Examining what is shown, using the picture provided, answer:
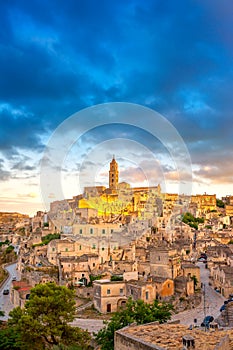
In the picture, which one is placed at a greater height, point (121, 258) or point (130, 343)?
point (121, 258)

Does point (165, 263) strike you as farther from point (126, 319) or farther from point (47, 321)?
point (47, 321)

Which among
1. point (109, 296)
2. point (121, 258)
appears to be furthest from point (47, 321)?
point (121, 258)

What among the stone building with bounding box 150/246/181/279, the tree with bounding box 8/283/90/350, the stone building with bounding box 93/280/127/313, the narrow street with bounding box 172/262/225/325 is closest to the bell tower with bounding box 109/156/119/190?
the stone building with bounding box 150/246/181/279

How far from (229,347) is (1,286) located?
29950 mm

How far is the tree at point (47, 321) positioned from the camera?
15031mm

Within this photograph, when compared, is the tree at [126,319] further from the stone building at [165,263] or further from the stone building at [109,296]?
the stone building at [165,263]

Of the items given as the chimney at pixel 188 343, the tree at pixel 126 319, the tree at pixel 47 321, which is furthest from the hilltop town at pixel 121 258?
the chimney at pixel 188 343

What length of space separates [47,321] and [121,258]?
61.9ft

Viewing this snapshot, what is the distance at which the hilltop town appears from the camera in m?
25.0

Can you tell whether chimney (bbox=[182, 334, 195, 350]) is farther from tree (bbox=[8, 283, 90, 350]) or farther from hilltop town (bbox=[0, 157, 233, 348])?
hilltop town (bbox=[0, 157, 233, 348])

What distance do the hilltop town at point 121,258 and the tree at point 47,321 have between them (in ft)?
21.7

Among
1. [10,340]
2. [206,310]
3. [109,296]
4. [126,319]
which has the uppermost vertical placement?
[126,319]

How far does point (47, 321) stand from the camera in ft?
50.5

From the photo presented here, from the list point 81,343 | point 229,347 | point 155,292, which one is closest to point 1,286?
point 155,292
